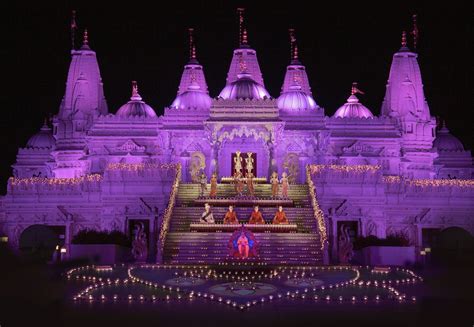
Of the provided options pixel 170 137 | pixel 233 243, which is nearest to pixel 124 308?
pixel 233 243

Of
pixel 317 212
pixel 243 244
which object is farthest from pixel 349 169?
pixel 243 244

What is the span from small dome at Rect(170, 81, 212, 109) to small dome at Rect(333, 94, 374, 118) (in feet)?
28.6

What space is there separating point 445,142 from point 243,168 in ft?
70.6

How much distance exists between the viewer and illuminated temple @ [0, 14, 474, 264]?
35344 mm

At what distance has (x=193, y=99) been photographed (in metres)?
48.4

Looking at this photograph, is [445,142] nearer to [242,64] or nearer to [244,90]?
[242,64]

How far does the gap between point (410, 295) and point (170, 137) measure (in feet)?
82.1

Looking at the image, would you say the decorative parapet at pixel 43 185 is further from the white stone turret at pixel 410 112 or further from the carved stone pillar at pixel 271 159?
the white stone turret at pixel 410 112

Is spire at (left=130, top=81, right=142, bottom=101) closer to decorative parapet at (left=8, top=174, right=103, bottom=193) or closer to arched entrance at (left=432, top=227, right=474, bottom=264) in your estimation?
decorative parapet at (left=8, top=174, right=103, bottom=193)

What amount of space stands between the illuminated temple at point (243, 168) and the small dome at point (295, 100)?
0.10 metres

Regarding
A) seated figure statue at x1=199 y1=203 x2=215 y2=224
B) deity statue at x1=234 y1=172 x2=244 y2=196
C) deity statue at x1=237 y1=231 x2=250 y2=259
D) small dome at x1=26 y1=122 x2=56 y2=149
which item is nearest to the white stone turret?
deity statue at x1=234 y1=172 x2=244 y2=196

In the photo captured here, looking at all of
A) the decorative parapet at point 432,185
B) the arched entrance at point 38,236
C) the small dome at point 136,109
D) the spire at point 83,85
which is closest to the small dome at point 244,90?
the small dome at point 136,109

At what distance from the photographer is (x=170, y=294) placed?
71.4 ft

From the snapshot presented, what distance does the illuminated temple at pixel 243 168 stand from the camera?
35344mm
